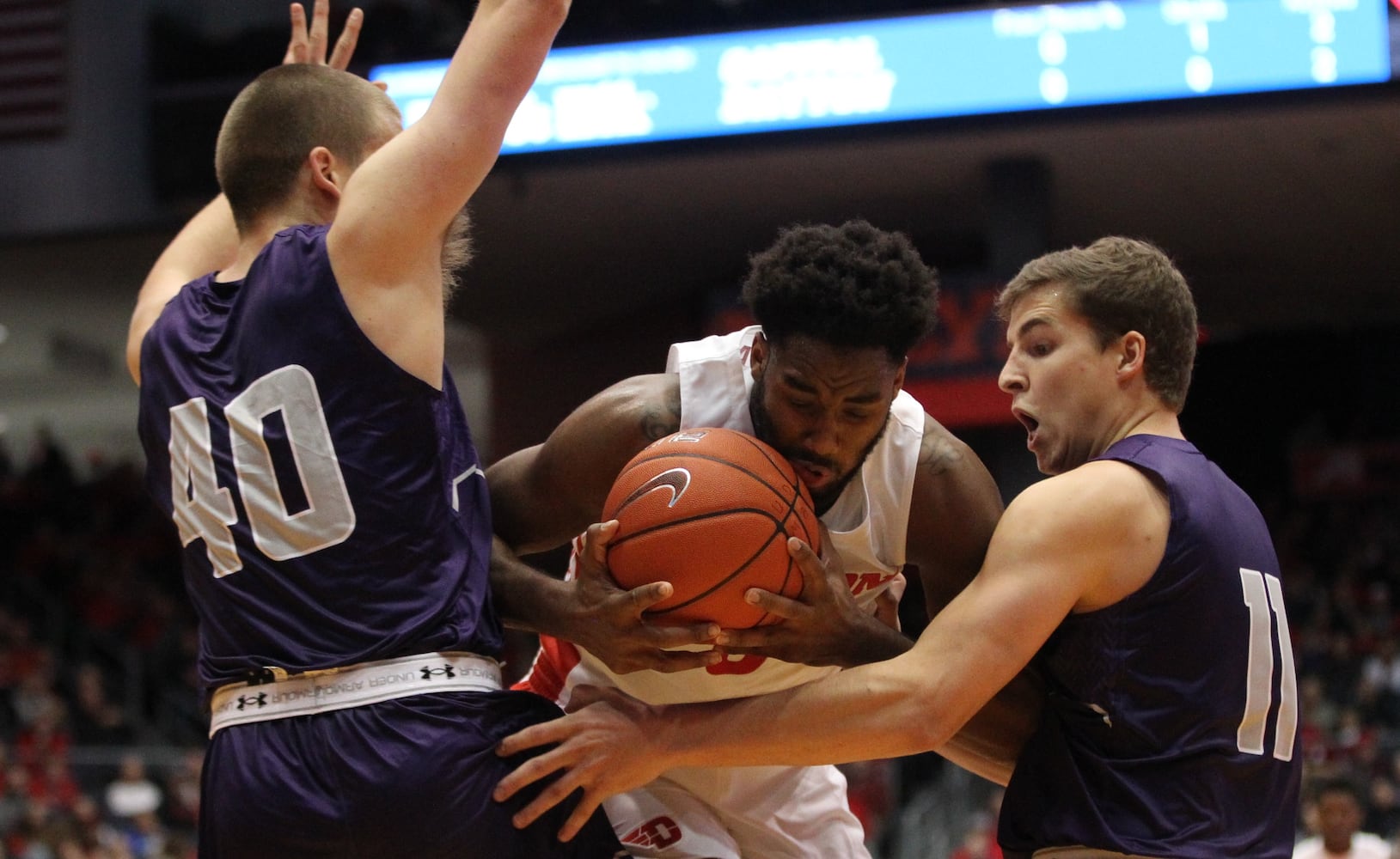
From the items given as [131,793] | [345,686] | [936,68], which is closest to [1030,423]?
[345,686]

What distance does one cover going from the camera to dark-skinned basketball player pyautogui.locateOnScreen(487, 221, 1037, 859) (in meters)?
2.92

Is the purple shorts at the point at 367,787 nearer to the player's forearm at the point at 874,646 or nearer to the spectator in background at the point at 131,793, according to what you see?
the player's forearm at the point at 874,646

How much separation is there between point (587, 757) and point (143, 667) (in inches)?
476

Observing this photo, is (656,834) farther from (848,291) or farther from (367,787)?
(848,291)

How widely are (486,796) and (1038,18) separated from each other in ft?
26.4

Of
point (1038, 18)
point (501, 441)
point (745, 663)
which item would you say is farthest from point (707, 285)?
point (745, 663)

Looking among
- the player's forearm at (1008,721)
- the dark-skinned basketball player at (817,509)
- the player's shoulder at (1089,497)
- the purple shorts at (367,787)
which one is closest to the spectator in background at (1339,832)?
the dark-skinned basketball player at (817,509)

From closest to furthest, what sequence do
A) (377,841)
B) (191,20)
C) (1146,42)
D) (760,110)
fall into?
(377,841), (1146,42), (760,110), (191,20)

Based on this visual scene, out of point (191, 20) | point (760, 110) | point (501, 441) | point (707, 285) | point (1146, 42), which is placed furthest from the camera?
point (501, 441)

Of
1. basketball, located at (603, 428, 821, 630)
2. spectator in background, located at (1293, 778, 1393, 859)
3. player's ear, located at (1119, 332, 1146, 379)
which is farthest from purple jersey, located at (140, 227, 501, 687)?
spectator in background, located at (1293, 778, 1393, 859)

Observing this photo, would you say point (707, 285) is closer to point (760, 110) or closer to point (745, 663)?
point (760, 110)

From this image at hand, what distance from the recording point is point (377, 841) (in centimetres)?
257

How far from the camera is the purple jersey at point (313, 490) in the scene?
8.55 feet

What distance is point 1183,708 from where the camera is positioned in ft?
9.29
